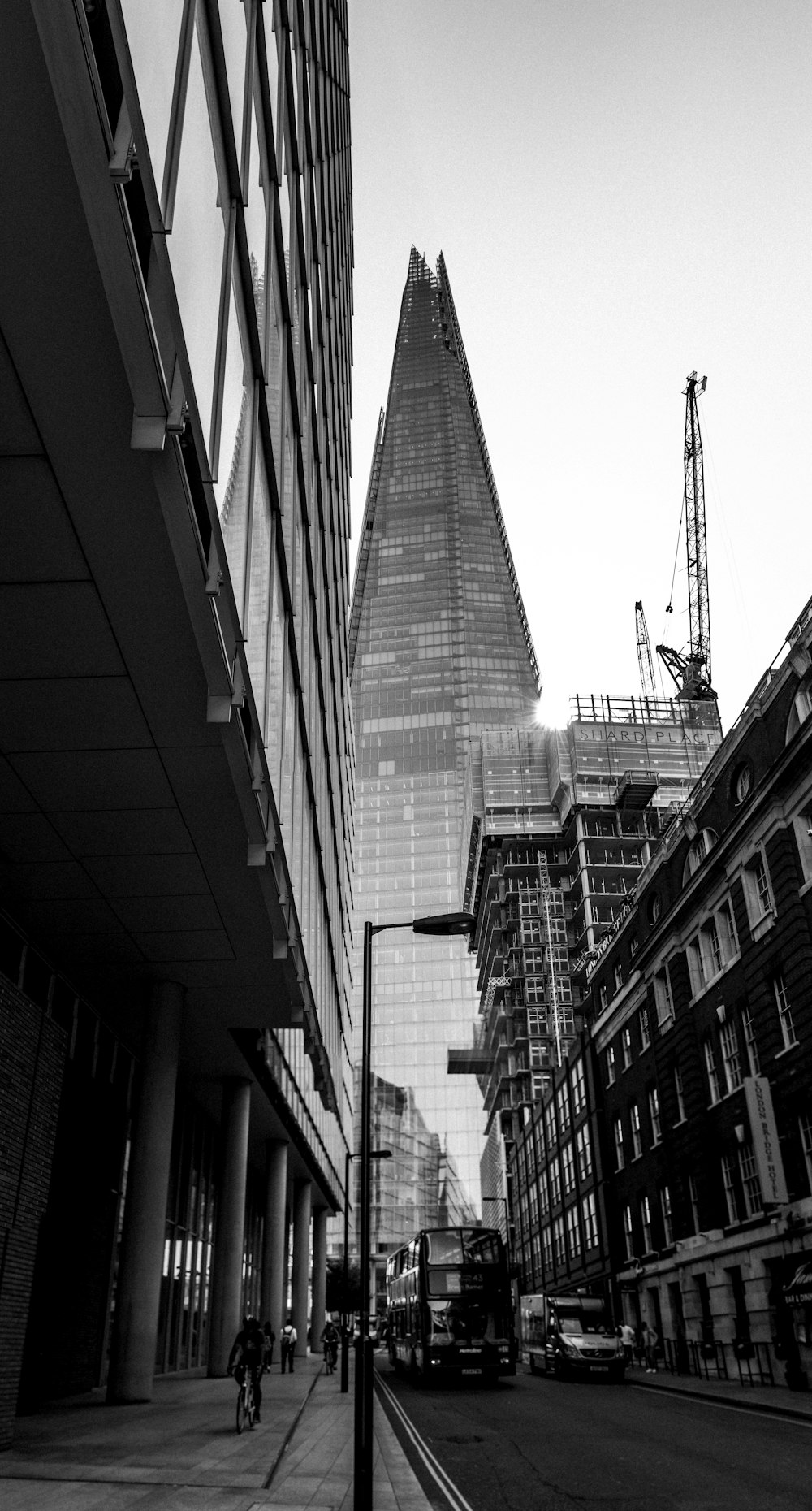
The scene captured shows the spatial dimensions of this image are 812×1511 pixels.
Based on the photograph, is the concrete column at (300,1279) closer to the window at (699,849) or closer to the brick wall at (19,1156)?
the window at (699,849)

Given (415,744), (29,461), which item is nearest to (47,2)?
(29,461)

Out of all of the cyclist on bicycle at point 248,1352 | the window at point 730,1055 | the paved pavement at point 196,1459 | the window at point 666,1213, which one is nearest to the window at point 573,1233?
the window at point 666,1213

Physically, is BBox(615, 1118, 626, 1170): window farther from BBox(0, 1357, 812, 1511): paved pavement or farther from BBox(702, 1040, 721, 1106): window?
BBox(0, 1357, 812, 1511): paved pavement

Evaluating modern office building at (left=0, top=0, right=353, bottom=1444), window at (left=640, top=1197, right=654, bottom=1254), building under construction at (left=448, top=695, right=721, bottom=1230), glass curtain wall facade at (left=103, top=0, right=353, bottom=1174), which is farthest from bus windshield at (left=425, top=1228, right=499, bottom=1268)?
building under construction at (left=448, top=695, right=721, bottom=1230)

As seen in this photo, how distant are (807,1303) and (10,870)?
19.8 meters

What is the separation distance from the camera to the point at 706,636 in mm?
107375

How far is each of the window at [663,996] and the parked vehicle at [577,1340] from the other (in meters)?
10.7

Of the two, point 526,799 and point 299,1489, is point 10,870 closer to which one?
point 299,1489

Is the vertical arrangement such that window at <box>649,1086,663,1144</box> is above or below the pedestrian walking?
above

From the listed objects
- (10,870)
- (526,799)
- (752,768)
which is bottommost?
(10,870)

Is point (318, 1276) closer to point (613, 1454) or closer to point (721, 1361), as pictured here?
point (721, 1361)

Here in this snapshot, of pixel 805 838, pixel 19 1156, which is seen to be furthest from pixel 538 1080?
pixel 19 1156

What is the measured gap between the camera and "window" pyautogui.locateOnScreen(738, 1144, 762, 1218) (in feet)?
94.8

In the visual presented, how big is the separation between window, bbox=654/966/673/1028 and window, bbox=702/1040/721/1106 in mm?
3883
